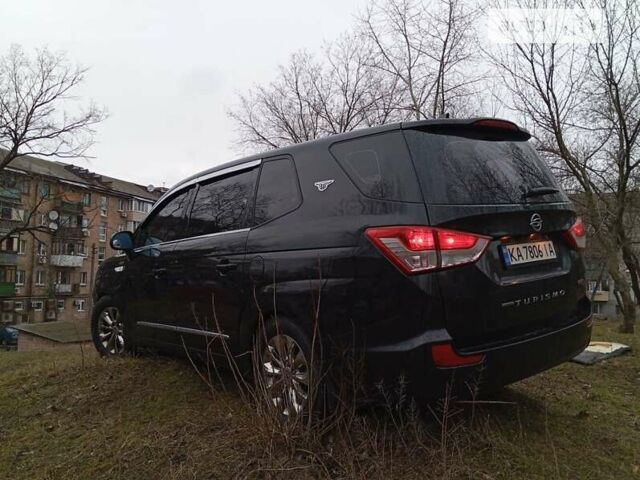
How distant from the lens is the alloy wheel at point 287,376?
2652mm

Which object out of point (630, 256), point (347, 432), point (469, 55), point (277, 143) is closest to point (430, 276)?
point (347, 432)

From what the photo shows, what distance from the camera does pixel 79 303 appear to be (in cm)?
5197

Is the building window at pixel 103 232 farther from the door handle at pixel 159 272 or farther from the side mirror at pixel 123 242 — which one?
the door handle at pixel 159 272

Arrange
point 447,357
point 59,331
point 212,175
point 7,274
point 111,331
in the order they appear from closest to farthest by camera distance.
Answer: point 447,357 → point 212,175 → point 111,331 → point 59,331 → point 7,274

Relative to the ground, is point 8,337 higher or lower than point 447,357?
lower

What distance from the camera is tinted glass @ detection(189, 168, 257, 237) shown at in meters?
3.49

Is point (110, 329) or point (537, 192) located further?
point (110, 329)

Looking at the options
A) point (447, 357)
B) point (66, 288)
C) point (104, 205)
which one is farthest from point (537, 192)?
point (104, 205)

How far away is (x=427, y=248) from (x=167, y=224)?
284 centimetres

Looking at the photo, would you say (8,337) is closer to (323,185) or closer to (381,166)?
(323,185)

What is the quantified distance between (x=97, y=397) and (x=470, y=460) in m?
2.87

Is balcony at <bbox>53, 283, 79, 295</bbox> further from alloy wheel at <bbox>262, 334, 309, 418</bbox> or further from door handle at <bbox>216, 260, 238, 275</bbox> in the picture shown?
alloy wheel at <bbox>262, 334, 309, 418</bbox>

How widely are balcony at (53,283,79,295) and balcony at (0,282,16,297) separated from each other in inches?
174

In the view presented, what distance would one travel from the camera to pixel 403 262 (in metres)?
2.33
